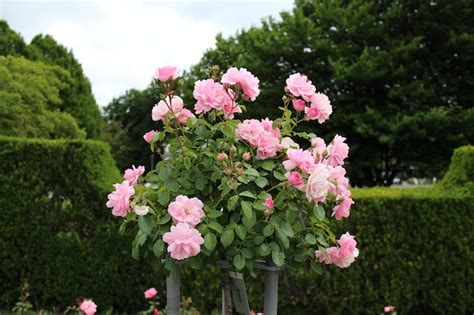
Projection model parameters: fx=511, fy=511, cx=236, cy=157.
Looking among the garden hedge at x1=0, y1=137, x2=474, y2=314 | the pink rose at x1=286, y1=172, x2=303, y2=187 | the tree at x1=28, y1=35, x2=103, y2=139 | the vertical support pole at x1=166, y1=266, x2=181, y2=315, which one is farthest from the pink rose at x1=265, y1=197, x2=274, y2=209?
the tree at x1=28, y1=35, x2=103, y2=139

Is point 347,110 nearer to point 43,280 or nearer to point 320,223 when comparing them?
point 43,280

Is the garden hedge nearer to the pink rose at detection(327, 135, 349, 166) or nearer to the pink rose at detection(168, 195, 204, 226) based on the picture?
the pink rose at detection(327, 135, 349, 166)

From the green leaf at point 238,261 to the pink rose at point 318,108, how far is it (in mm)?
620

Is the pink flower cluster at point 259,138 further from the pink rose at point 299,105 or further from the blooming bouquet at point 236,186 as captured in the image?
the pink rose at point 299,105

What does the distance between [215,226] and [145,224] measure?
0.27m

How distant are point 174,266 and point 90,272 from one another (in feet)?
12.5

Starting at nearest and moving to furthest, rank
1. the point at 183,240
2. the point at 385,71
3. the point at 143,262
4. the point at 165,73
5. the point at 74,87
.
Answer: the point at 183,240
the point at 165,73
the point at 143,262
the point at 385,71
the point at 74,87

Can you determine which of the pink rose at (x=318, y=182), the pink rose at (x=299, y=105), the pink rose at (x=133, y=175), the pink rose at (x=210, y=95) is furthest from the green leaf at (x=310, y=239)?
the pink rose at (x=133, y=175)

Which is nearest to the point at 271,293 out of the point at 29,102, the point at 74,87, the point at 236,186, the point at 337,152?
the point at 236,186

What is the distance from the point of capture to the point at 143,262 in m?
5.30

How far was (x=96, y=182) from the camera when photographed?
5371 mm

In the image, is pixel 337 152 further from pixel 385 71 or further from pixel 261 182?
pixel 385 71

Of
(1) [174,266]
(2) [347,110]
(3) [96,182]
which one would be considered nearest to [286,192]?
(1) [174,266]

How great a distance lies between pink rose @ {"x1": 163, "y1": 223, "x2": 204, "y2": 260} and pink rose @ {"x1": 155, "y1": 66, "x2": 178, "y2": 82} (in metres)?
0.55
